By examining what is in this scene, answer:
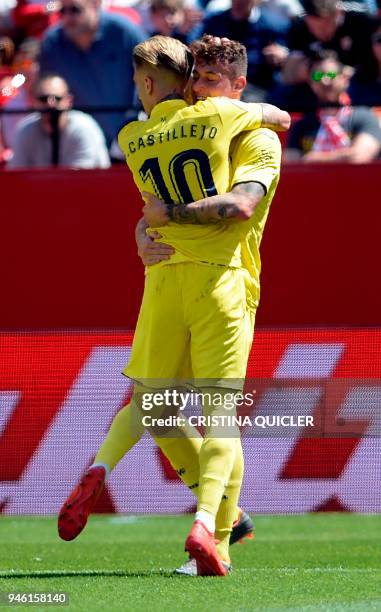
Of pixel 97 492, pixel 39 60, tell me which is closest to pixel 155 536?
pixel 97 492

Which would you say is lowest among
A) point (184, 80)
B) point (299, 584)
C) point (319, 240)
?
point (319, 240)

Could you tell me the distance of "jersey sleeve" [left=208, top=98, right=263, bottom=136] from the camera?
18.1ft

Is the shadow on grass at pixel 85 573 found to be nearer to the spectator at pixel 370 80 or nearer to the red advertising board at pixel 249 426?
the red advertising board at pixel 249 426

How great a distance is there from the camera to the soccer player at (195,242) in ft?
18.0

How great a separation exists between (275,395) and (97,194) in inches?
118

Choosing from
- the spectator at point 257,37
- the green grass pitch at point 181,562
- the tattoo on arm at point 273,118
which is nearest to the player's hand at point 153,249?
the tattoo on arm at point 273,118

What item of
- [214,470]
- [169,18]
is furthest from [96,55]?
[214,470]

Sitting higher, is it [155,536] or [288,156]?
[288,156]

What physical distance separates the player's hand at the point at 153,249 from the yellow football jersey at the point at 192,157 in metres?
0.03

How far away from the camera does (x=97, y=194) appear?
9797mm

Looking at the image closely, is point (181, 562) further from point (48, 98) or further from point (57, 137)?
point (48, 98)

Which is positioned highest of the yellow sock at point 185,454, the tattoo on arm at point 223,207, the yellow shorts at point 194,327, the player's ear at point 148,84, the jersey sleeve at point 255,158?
the player's ear at point 148,84

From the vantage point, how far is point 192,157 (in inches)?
216

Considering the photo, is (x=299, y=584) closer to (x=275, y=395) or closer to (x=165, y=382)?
(x=165, y=382)
